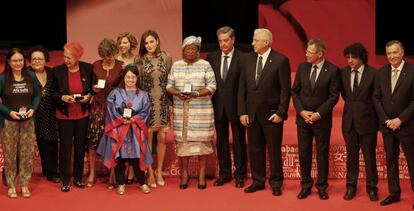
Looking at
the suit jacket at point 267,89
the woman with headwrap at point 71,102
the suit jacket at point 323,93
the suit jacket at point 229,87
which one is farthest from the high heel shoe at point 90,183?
the suit jacket at point 323,93

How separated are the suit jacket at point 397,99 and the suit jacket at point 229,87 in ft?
4.16

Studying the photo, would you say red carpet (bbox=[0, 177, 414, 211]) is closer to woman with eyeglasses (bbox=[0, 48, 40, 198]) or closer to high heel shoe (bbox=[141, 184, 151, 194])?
high heel shoe (bbox=[141, 184, 151, 194])

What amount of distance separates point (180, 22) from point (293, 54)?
1.56 metres

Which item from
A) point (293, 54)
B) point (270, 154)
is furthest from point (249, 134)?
point (293, 54)

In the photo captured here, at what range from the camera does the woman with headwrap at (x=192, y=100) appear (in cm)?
577

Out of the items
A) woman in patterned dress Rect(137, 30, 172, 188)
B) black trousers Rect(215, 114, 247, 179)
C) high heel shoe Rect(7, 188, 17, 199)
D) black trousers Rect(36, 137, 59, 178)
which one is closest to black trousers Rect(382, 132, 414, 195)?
black trousers Rect(215, 114, 247, 179)

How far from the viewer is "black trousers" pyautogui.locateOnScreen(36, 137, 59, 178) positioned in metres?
6.24

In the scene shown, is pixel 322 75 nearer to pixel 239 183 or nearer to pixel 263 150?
pixel 263 150

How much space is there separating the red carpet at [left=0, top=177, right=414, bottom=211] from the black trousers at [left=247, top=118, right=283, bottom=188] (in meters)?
0.14

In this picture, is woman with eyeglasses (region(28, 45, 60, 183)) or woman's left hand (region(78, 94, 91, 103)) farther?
woman with eyeglasses (region(28, 45, 60, 183))

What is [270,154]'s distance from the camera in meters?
5.73

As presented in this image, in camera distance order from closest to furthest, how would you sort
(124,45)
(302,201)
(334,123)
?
(302,201)
(124,45)
(334,123)

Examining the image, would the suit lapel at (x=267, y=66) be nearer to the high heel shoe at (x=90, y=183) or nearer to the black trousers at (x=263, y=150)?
the black trousers at (x=263, y=150)

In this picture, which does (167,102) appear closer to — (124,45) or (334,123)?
(124,45)
